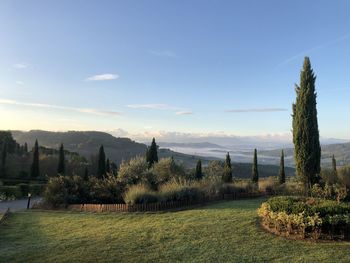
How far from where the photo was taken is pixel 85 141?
430 ft

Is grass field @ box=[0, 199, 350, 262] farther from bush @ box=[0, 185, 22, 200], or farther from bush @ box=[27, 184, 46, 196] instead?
bush @ box=[27, 184, 46, 196]

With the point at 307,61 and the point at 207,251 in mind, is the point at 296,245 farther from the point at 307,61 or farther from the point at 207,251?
the point at 307,61

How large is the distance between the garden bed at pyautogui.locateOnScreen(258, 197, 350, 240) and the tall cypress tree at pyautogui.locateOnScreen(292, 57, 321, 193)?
8.06 metres

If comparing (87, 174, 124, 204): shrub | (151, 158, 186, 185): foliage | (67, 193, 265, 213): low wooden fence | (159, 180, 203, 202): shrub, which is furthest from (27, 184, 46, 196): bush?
(159, 180, 203, 202): shrub

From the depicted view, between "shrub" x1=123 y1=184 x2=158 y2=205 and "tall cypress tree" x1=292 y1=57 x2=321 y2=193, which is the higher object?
"tall cypress tree" x1=292 y1=57 x2=321 y2=193

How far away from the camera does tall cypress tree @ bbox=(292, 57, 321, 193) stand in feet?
57.4

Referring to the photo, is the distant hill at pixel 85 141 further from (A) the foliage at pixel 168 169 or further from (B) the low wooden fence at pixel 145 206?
(B) the low wooden fence at pixel 145 206

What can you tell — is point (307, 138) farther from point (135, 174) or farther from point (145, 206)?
point (145, 206)

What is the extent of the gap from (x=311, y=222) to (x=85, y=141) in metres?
127

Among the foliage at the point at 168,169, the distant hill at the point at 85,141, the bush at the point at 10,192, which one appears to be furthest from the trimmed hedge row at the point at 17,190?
the distant hill at the point at 85,141

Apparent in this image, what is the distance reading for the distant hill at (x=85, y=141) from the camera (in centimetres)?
11858

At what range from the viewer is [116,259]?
773cm

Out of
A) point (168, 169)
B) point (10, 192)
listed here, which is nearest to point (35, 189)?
point (10, 192)

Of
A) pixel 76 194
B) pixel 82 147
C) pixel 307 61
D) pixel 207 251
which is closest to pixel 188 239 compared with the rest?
pixel 207 251
